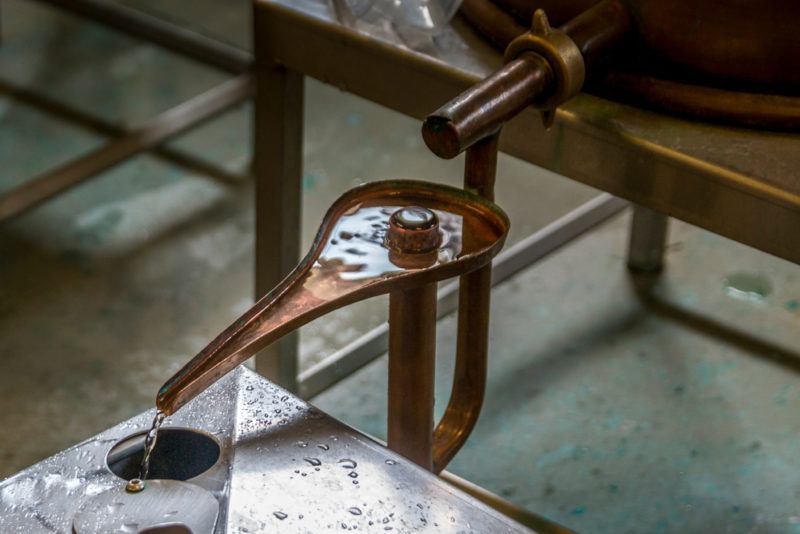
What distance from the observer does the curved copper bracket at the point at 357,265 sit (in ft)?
2.43

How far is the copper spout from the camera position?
739 millimetres

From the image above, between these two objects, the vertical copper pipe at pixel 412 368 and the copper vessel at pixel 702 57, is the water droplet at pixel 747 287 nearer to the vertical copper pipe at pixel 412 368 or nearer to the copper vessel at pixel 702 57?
the copper vessel at pixel 702 57

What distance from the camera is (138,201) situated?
226 centimetres

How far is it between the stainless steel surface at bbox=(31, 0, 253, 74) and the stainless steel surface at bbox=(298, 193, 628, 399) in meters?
0.81

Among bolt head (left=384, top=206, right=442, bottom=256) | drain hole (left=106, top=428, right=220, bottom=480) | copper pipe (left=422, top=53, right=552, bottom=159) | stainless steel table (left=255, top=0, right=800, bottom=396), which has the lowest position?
drain hole (left=106, top=428, right=220, bottom=480)

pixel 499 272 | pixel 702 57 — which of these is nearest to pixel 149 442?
pixel 702 57

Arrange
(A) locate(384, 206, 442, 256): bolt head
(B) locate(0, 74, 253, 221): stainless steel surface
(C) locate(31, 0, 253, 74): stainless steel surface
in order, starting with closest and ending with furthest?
1. (A) locate(384, 206, 442, 256): bolt head
2. (B) locate(0, 74, 253, 221): stainless steel surface
3. (C) locate(31, 0, 253, 74): stainless steel surface

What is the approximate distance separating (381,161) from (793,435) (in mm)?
1014

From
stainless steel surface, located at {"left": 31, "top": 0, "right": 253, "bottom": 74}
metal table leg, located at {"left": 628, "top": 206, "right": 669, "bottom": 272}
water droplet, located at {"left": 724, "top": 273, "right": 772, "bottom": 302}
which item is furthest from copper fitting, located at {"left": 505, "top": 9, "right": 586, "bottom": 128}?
stainless steel surface, located at {"left": 31, "top": 0, "right": 253, "bottom": 74}

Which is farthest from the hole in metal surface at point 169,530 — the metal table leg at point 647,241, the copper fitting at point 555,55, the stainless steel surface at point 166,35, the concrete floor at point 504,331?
the stainless steel surface at point 166,35

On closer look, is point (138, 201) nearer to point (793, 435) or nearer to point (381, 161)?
point (381, 161)

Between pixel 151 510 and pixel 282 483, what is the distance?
85 millimetres

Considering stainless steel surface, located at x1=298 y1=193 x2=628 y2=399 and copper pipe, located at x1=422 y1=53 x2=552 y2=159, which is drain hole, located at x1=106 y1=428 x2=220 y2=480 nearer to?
copper pipe, located at x1=422 y1=53 x2=552 y2=159

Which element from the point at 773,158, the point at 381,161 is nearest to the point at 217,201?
the point at 381,161
